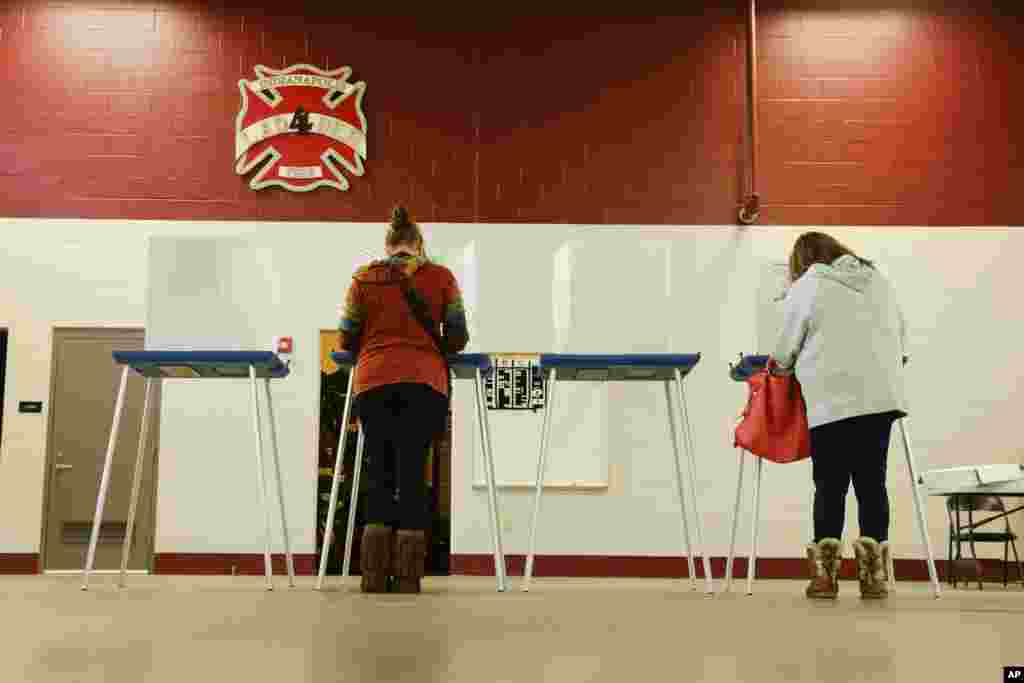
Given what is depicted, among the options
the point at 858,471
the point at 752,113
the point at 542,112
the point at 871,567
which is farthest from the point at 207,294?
the point at 752,113

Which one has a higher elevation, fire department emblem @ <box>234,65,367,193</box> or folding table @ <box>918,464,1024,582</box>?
fire department emblem @ <box>234,65,367,193</box>

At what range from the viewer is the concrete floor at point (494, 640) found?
1.57 meters

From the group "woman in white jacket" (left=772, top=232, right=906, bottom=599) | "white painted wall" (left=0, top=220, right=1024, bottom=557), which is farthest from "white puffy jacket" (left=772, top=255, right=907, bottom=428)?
"white painted wall" (left=0, top=220, right=1024, bottom=557)

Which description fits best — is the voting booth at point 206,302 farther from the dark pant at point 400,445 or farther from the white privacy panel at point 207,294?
the dark pant at point 400,445

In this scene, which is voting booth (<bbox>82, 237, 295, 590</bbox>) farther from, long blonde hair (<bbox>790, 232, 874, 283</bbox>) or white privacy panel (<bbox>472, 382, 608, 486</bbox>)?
white privacy panel (<bbox>472, 382, 608, 486</bbox>)

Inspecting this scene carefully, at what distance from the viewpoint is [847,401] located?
3.48 m

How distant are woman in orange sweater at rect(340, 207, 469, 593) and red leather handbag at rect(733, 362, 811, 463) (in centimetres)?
100

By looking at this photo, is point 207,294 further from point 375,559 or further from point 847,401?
point 847,401

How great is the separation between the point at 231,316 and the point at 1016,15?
19.0 ft

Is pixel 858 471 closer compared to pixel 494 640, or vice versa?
pixel 494 640

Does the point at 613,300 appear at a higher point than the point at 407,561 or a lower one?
higher

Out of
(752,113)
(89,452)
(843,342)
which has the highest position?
(752,113)

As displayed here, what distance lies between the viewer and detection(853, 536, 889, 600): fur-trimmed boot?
3.47m

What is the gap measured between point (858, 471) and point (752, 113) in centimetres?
439
